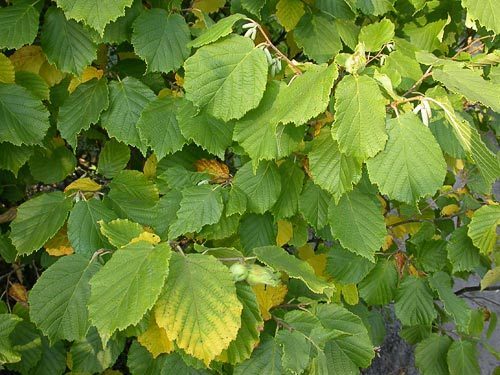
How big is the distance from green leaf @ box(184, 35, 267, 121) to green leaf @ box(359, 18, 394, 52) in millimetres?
304

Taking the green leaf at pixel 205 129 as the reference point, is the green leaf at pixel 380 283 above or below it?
below

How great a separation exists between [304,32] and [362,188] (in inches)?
22.4

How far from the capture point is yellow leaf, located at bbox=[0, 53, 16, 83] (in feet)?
5.00

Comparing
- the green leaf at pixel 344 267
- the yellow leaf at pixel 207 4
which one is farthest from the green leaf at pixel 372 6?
the green leaf at pixel 344 267

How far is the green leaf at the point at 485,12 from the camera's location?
4.98 feet

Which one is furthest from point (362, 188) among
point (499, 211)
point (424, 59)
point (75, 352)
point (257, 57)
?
point (75, 352)

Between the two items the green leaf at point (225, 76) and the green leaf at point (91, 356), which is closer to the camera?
the green leaf at point (225, 76)

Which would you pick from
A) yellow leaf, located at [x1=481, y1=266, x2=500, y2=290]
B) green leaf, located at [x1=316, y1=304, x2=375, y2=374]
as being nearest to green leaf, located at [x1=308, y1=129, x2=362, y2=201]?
green leaf, located at [x1=316, y1=304, x2=375, y2=374]

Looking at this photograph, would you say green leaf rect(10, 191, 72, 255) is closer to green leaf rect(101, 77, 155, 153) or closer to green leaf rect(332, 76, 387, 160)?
green leaf rect(101, 77, 155, 153)

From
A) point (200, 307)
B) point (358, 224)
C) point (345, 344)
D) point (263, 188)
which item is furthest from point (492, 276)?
point (200, 307)

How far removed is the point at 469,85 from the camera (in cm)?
119

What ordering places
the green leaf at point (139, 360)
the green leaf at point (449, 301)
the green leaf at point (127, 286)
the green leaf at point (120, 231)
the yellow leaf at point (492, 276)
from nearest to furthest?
the green leaf at point (127, 286) < the green leaf at point (120, 231) < the green leaf at point (139, 360) < the green leaf at point (449, 301) < the yellow leaf at point (492, 276)

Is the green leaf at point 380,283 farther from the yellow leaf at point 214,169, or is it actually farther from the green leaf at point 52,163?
the green leaf at point 52,163

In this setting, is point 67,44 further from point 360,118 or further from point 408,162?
point 408,162
